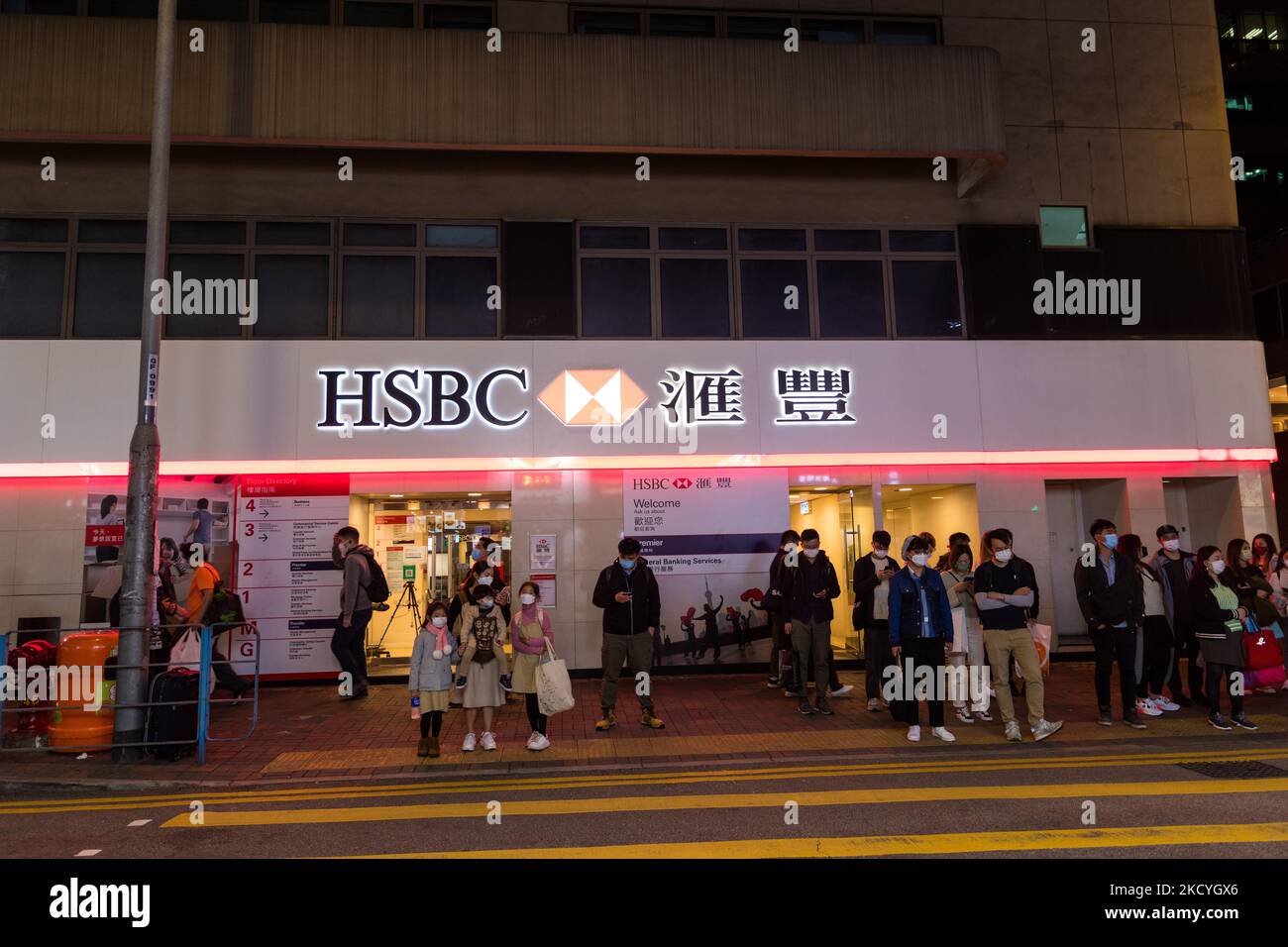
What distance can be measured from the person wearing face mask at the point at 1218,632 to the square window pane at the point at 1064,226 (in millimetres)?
7000

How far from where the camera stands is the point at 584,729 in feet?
29.0

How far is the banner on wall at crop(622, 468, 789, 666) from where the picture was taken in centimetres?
1220

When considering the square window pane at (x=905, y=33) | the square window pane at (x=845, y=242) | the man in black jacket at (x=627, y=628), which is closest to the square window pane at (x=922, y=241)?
the square window pane at (x=845, y=242)

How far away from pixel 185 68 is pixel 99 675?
8.73m

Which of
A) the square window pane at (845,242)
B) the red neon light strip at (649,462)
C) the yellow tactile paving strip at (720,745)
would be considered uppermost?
the square window pane at (845,242)

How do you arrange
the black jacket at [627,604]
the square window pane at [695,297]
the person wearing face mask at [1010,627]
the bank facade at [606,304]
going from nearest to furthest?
1. the person wearing face mask at [1010,627]
2. the black jacket at [627,604]
3. the bank facade at [606,304]
4. the square window pane at [695,297]

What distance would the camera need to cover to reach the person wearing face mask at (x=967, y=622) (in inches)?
344

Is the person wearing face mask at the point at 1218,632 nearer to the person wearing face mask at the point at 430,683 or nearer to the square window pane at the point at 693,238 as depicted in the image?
the person wearing face mask at the point at 430,683

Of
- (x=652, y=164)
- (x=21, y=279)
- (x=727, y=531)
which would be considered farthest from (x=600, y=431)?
(x=21, y=279)

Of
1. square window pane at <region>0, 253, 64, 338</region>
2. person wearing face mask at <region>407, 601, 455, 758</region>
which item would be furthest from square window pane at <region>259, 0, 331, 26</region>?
person wearing face mask at <region>407, 601, 455, 758</region>

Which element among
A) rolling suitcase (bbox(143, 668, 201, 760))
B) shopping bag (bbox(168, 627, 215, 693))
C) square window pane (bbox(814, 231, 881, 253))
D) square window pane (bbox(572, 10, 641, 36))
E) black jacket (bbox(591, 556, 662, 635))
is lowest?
rolling suitcase (bbox(143, 668, 201, 760))

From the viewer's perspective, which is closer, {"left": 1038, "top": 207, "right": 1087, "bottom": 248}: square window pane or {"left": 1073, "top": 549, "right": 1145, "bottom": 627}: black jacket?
{"left": 1073, "top": 549, "right": 1145, "bottom": 627}: black jacket

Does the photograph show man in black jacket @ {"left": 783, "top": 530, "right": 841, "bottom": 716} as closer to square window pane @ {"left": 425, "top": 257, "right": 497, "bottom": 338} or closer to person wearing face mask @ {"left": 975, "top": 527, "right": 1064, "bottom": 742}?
person wearing face mask @ {"left": 975, "top": 527, "right": 1064, "bottom": 742}

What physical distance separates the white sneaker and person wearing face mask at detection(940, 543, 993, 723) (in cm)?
166
